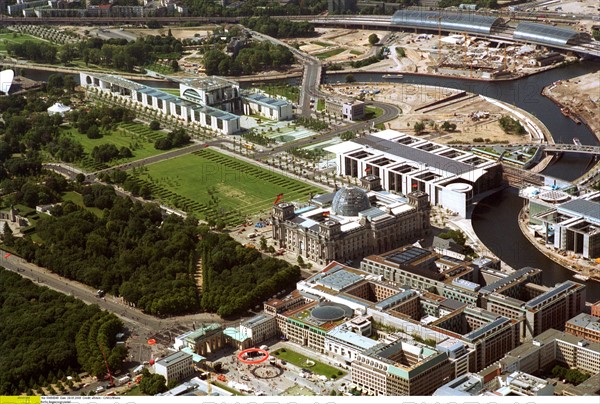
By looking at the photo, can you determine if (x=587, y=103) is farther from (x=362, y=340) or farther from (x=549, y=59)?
(x=362, y=340)

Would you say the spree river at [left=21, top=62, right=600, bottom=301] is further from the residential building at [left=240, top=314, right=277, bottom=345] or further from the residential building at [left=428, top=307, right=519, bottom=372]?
the residential building at [left=240, top=314, right=277, bottom=345]

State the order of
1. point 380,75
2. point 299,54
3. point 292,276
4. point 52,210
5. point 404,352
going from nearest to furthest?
point 404,352 < point 292,276 < point 52,210 < point 380,75 < point 299,54

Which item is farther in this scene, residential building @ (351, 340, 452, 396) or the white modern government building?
the white modern government building

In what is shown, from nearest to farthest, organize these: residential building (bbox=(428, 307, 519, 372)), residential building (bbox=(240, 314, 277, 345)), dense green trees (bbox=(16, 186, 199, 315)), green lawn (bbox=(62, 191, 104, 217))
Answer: residential building (bbox=(428, 307, 519, 372)) → residential building (bbox=(240, 314, 277, 345)) → dense green trees (bbox=(16, 186, 199, 315)) → green lawn (bbox=(62, 191, 104, 217))

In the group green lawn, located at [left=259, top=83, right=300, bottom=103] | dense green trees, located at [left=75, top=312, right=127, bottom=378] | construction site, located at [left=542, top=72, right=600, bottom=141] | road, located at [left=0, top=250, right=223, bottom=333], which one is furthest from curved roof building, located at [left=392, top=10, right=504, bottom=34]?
dense green trees, located at [left=75, top=312, right=127, bottom=378]

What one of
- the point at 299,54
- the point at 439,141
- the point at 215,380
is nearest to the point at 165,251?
the point at 215,380

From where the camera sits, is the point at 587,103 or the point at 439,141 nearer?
the point at 439,141

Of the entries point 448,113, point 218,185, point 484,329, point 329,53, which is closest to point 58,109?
point 218,185
